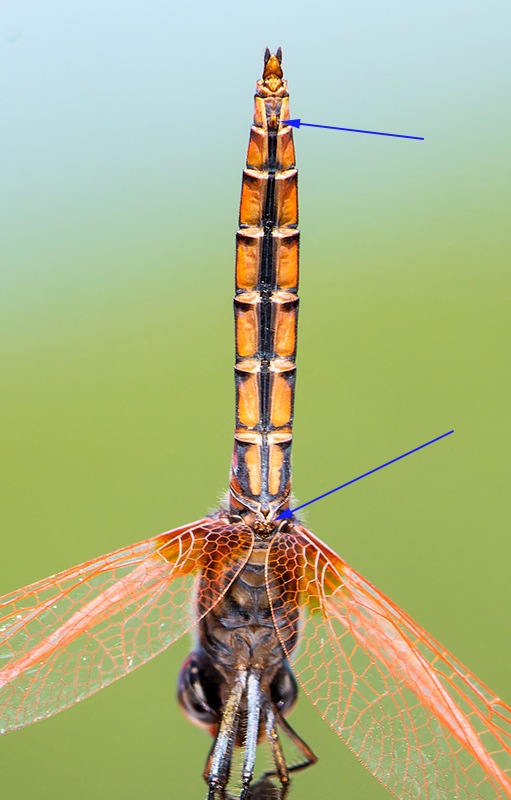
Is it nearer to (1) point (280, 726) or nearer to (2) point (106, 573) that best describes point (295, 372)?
(2) point (106, 573)

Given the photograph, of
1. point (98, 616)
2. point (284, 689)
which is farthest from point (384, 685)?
point (98, 616)

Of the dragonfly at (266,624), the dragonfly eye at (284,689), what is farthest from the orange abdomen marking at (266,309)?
the dragonfly eye at (284,689)

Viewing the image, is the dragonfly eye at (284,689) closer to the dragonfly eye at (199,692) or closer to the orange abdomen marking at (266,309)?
the dragonfly eye at (199,692)

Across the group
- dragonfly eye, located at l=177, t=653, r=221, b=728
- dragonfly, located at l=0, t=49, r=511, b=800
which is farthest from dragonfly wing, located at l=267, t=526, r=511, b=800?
dragonfly eye, located at l=177, t=653, r=221, b=728

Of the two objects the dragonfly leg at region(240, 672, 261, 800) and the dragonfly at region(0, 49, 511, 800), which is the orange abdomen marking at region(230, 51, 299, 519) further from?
the dragonfly leg at region(240, 672, 261, 800)

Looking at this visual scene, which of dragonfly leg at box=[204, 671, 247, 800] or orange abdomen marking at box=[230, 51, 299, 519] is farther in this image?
dragonfly leg at box=[204, 671, 247, 800]

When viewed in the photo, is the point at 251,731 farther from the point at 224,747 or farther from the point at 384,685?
the point at 384,685
